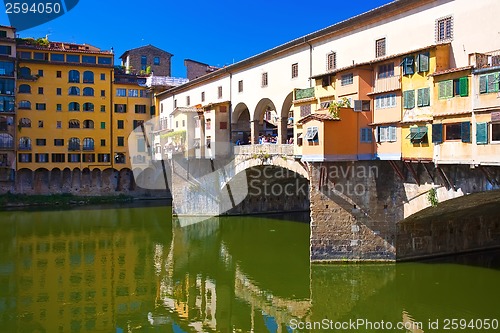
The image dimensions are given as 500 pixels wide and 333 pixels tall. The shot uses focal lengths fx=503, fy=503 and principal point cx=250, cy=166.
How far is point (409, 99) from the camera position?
19.5m

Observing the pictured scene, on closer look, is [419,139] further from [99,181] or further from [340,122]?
[99,181]

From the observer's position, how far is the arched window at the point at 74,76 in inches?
2053

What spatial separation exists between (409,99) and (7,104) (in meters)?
41.0

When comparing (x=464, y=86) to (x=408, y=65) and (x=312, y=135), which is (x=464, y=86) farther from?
(x=312, y=135)

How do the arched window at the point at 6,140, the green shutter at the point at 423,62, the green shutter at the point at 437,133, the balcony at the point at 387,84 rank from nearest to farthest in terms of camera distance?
1. the green shutter at the point at 437,133
2. the green shutter at the point at 423,62
3. the balcony at the point at 387,84
4. the arched window at the point at 6,140

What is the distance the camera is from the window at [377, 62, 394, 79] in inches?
797

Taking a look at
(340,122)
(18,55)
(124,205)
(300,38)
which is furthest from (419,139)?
(18,55)

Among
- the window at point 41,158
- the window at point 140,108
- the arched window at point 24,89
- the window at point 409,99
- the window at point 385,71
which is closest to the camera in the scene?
the window at point 409,99

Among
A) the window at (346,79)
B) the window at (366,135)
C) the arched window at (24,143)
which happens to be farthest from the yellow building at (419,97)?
the arched window at (24,143)

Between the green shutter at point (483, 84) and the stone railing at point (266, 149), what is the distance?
1245 cm

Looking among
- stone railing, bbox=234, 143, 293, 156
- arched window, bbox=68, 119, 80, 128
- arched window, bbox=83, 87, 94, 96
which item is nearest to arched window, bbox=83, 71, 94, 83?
arched window, bbox=83, 87, 94, 96

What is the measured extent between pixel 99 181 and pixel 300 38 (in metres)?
33.5

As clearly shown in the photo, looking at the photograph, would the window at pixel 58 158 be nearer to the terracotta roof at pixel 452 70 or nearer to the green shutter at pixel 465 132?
the terracotta roof at pixel 452 70

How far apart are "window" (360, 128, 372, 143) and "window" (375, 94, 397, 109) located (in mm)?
1094
